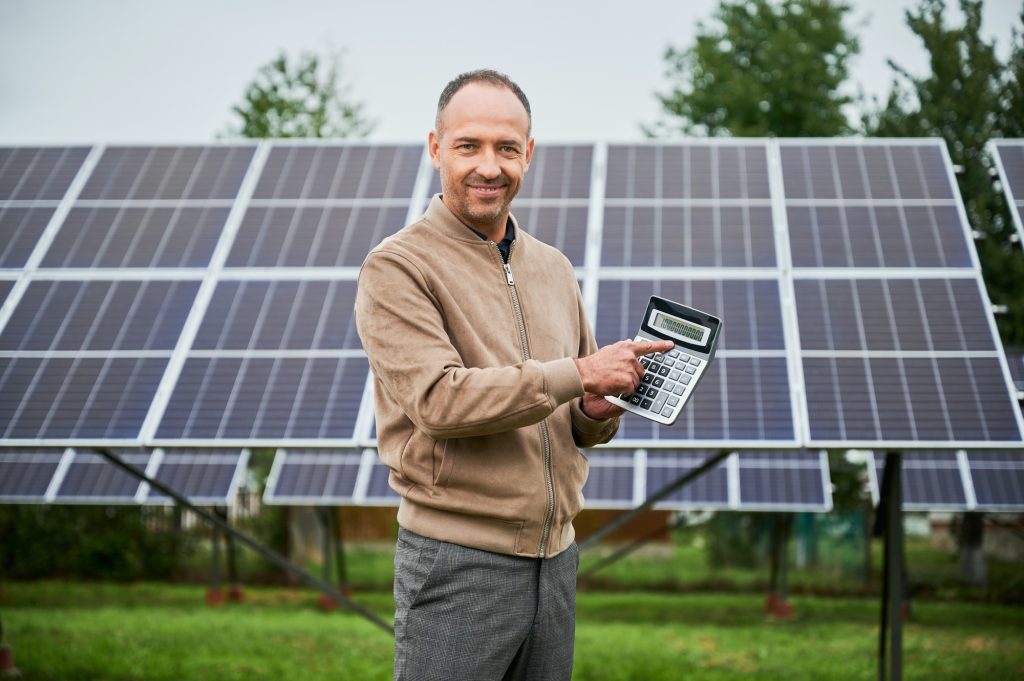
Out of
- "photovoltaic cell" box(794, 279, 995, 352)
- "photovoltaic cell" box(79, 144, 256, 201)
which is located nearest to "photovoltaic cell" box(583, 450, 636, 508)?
"photovoltaic cell" box(79, 144, 256, 201)

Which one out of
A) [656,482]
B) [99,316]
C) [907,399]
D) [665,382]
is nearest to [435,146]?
[665,382]

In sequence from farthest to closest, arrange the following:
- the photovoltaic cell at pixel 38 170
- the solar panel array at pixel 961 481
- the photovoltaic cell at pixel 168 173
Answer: the solar panel array at pixel 961 481 → the photovoltaic cell at pixel 38 170 → the photovoltaic cell at pixel 168 173

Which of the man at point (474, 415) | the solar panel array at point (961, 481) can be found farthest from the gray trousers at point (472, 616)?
the solar panel array at point (961, 481)

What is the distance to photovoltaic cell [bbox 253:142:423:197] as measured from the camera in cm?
796

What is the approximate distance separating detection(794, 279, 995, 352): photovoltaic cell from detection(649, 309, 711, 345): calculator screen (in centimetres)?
329

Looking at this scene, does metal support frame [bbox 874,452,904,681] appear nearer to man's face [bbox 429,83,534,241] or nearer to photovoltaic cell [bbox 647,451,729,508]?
man's face [bbox 429,83,534,241]

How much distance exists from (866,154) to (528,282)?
541 cm

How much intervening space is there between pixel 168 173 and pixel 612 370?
20.9 feet

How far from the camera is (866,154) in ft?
25.9

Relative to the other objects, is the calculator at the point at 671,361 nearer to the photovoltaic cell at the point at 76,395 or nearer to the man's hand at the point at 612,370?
the man's hand at the point at 612,370

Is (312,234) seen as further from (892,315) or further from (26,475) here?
(26,475)

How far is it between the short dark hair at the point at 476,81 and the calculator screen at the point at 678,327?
71cm

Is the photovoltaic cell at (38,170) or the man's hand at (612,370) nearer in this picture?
the man's hand at (612,370)

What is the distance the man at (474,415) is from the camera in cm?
279
